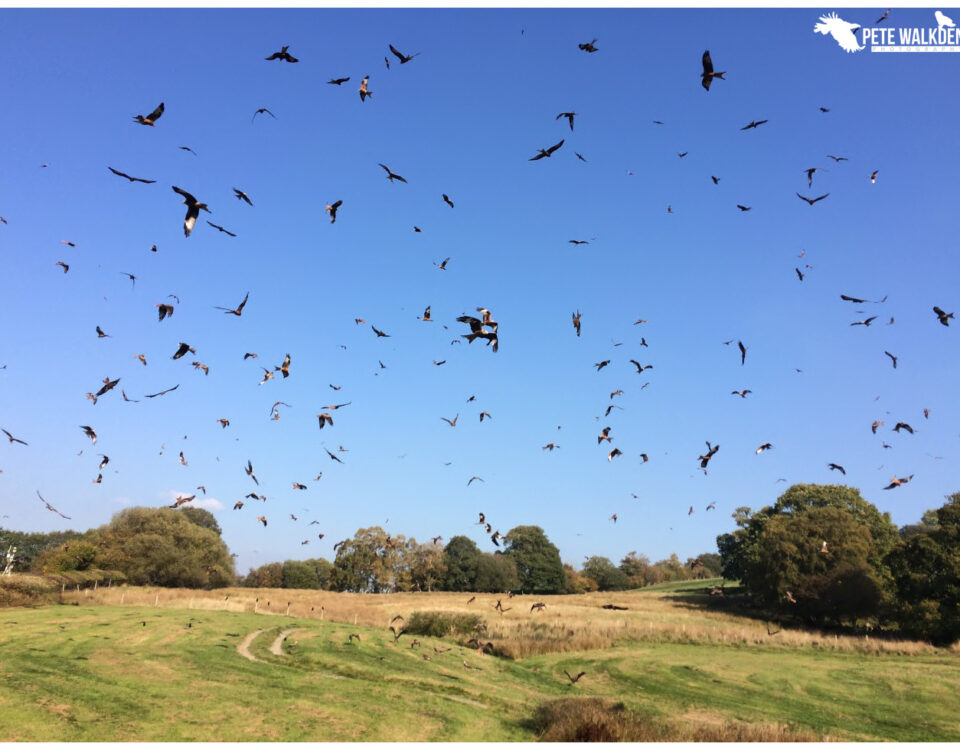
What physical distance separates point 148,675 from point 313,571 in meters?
118

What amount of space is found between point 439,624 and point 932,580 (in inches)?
1970

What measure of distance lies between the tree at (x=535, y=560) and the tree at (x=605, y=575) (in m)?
18.8

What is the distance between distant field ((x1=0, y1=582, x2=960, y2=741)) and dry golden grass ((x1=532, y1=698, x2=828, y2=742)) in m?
1.08

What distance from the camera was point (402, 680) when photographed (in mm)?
30562

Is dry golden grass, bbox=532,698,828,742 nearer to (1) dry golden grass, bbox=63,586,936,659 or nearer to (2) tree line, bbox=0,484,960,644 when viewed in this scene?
(2) tree line, bbox=0,484,960,644

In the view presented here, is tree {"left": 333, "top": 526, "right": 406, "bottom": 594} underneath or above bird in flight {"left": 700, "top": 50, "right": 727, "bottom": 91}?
underneath

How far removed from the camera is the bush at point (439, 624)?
2137 inches

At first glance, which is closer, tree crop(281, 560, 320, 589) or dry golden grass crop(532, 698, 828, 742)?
dry golden grass crop(532, 698, 828, 742)

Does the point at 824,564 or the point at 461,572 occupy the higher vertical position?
the point at 824,564

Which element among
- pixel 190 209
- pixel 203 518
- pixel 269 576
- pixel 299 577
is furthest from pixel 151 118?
pixel 203 518

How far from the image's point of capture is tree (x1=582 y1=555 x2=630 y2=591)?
15638 centimetres

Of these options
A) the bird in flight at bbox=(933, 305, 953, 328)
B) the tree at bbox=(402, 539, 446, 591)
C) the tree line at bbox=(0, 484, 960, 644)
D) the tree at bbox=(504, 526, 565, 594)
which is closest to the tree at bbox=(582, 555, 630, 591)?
the tree line at bbox=(0, 484, 960, 644)

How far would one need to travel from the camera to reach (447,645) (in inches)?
1829

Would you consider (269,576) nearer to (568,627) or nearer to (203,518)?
(203,518)
